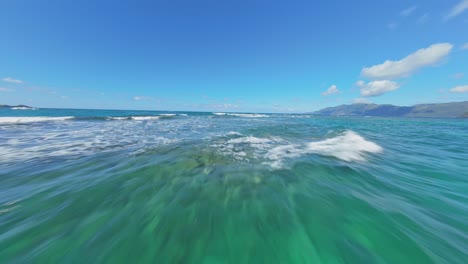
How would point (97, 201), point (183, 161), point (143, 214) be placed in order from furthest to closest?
point (183, 161), point (97, 201), point (143, 214)

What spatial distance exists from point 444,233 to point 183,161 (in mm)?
6041

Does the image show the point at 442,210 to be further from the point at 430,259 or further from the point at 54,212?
the point at 54,212

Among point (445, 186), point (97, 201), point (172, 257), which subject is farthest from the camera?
point (445, 186)

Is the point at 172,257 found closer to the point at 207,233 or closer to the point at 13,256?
the point at 207,233

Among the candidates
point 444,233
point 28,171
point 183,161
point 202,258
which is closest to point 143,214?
point 202,258

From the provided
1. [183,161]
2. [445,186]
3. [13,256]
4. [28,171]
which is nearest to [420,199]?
[445,186]

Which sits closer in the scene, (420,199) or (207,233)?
(207,233)

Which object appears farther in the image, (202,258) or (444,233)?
(444,233)

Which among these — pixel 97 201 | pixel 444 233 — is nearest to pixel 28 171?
pixel 97 201

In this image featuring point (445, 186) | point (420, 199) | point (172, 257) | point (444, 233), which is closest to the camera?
point (172, 257)

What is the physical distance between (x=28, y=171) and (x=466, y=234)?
10.1m

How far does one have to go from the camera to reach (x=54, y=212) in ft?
9.86

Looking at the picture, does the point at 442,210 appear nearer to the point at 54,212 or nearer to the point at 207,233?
the point at 207,233

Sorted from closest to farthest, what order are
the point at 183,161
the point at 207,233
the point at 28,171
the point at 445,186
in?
1. the point at 207,233
2. the point at 445,186
3. the point at 28,171
4. the point at 183,161
